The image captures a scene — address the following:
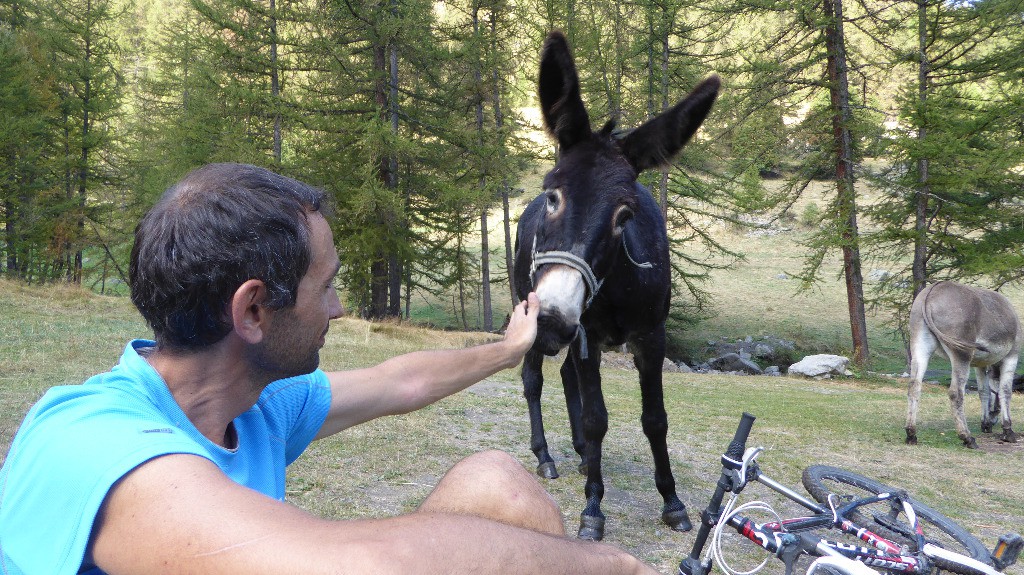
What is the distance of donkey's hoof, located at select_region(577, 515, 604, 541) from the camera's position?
428 centimetres

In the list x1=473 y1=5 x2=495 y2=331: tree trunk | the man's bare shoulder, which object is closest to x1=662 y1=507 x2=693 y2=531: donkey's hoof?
the man's bare shoulder

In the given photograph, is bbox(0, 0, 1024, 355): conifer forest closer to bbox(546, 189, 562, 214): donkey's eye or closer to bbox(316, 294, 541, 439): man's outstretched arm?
bbox(546, 189, 562, 214): donkey's eye

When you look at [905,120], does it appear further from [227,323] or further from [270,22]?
[227,323]

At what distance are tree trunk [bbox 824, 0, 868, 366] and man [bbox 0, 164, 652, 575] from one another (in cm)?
2102

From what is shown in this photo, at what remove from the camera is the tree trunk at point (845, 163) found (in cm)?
2066

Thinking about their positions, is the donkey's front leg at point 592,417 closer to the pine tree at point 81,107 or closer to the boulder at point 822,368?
the boulder at point 822,368

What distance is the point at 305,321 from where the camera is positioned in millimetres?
1543

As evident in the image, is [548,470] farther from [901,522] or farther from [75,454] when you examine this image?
[75,454]

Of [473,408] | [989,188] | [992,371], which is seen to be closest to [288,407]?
[473,408]

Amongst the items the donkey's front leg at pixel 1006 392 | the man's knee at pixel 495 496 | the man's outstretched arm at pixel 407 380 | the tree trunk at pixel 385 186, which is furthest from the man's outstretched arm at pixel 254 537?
the tree trunk at pixel 385 186

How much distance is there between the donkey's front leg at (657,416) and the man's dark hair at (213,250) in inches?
131

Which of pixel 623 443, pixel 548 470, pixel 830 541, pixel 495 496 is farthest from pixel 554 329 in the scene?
pixel 623 443

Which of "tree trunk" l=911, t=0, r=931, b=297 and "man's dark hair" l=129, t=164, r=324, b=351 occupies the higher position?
"tree trunk" l=911, t=0, r=931, b=297

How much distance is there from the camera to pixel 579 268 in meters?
3.25
